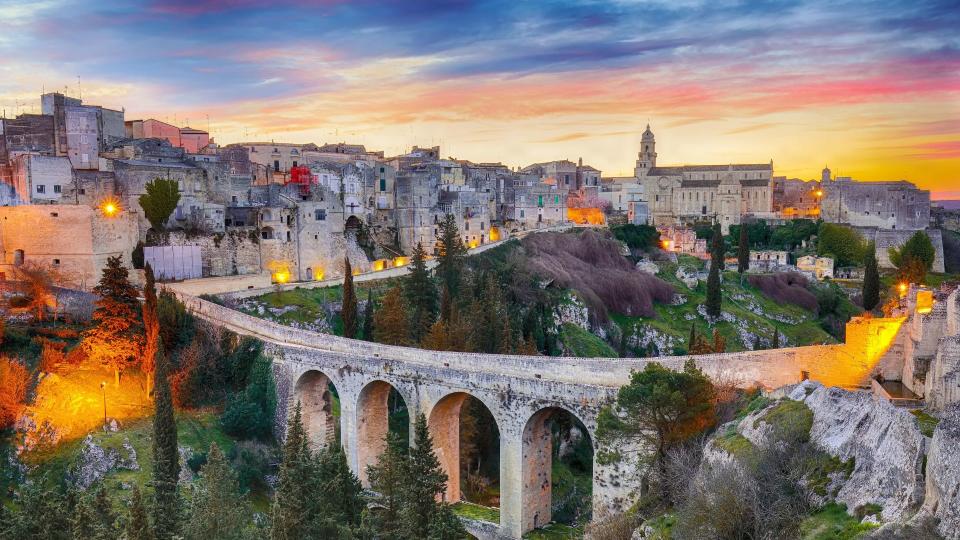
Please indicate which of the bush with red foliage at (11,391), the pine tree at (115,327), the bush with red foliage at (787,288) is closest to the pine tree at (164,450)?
the pine tree at (115,327)

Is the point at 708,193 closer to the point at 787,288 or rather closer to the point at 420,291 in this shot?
the point at 787,288

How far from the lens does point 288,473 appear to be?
2039cm

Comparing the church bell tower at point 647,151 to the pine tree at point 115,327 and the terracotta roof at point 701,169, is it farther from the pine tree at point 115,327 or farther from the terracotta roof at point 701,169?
the pine tree at point 115,327

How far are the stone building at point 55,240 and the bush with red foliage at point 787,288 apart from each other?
50.1 metres

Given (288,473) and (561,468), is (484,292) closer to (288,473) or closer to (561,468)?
(561,468)

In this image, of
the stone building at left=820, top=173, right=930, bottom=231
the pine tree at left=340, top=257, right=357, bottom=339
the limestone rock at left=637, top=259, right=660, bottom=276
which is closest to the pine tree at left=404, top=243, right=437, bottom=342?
the pine tree at left=340, top=257, right=357, bottom=339

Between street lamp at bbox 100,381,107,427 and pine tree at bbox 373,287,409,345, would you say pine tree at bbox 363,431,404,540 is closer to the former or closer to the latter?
street lamp at bbox 100,381,107,427

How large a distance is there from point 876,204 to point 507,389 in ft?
213

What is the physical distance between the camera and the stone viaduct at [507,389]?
74.2ft

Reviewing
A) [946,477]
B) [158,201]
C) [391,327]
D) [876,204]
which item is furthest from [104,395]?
[876,204]

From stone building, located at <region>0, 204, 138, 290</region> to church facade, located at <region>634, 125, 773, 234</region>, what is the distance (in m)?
64.8

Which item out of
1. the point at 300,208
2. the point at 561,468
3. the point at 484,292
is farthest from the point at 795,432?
the point at 300,208

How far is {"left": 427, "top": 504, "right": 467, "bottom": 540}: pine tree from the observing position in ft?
61.0

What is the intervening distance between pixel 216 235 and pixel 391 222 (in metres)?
16.2
